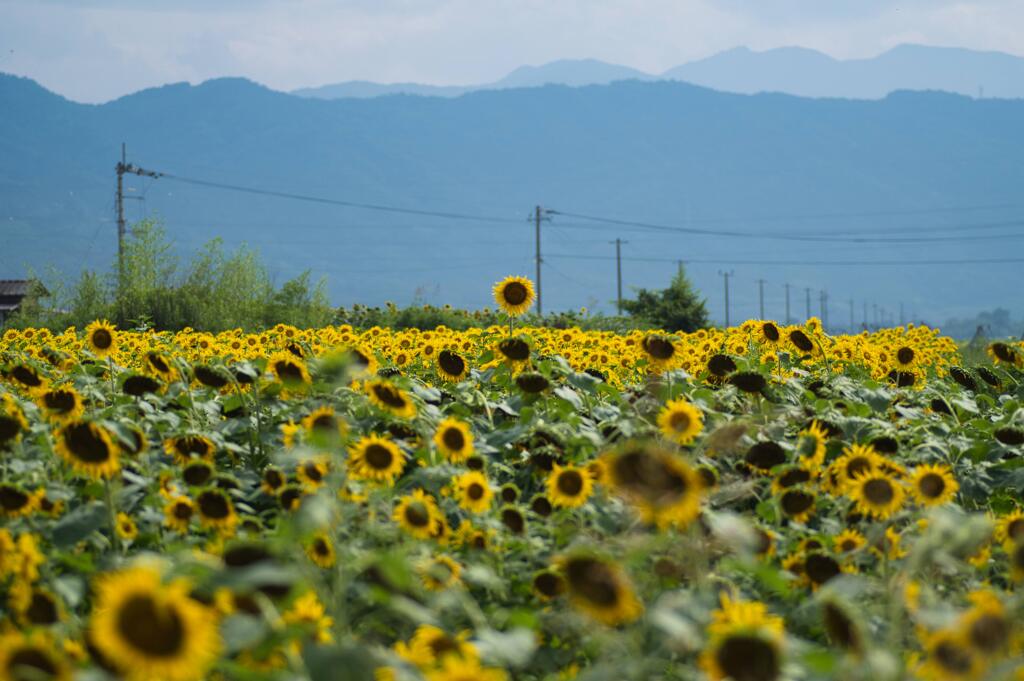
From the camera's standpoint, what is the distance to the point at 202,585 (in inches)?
87.4

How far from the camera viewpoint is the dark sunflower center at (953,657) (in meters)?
2.07

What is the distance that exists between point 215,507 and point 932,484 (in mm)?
2043

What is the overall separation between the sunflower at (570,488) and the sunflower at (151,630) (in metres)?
1.44

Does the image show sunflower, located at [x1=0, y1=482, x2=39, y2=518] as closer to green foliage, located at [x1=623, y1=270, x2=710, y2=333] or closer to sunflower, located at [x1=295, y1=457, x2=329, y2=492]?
sunflower, located at [x1=295, y1=457, x2=329, y2=492]

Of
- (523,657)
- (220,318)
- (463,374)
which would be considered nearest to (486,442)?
(463,374)

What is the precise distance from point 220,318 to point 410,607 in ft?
65.1

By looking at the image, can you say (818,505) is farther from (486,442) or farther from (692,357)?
(692,357)

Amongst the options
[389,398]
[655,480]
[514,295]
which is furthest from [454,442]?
[514,295]

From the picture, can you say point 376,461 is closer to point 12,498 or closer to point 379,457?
point 379,457

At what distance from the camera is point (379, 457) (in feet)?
11.2

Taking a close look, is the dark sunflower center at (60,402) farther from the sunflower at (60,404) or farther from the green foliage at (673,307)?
the green foliage at (673,307)

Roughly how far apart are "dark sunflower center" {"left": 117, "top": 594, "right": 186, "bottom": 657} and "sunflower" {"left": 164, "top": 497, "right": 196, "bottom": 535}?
52.2 inches

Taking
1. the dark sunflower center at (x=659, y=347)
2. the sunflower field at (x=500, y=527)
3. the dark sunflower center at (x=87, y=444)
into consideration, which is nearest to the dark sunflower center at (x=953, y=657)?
the sunflower field at (x=500, y=527)

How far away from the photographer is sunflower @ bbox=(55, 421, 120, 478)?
312 centimetres
